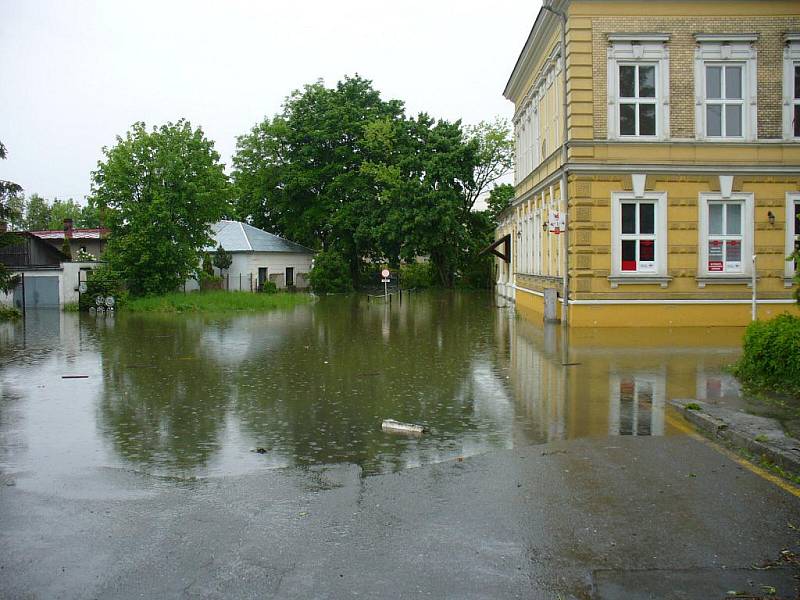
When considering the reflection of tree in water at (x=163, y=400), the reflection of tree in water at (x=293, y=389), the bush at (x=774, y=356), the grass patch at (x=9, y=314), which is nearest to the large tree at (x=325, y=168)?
the grass patch at (x=9, y=314)

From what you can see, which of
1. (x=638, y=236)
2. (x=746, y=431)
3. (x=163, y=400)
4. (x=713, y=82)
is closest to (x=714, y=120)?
(x=713, y=82)

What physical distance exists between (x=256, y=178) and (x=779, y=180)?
166ft

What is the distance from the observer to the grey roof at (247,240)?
59500 mm

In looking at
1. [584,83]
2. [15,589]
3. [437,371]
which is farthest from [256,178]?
[15,589]

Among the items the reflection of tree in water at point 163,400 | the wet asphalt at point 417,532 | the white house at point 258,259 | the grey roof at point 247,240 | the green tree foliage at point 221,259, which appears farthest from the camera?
the grey roof at point 247,240

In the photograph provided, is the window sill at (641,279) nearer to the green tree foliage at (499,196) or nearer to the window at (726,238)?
the window at (726,238)

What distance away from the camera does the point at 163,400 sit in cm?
1250

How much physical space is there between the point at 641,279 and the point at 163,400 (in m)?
14.7

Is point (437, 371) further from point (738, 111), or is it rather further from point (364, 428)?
point (738, 111)

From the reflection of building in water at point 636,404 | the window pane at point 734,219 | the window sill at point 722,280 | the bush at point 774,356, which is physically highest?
the window pane at point 734,219

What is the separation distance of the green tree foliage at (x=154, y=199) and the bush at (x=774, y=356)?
1322 inches

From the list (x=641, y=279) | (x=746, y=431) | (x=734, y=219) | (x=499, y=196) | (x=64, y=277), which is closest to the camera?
(x=746, y=431)

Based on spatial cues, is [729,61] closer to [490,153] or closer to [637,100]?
[637,100]

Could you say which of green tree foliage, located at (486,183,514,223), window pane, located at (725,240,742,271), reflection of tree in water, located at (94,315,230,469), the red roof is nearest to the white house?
the red roof
